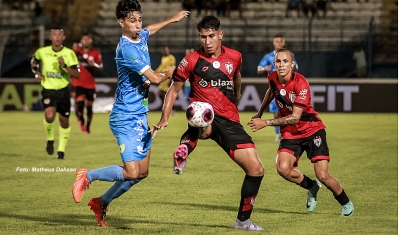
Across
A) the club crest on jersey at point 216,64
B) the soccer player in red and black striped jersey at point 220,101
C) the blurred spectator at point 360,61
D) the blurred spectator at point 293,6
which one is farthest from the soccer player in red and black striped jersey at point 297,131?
the blurred spectator at point 293,6

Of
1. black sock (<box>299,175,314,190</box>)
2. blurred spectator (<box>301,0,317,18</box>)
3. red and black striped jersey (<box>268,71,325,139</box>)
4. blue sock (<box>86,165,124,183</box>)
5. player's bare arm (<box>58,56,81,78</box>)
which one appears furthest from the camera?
blurred spectator (<box>301,0,317,18</box>)

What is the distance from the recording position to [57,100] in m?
13.7

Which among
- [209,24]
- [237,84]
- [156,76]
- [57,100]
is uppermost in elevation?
[209,24]

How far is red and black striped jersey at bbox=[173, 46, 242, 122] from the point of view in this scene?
24.7ft

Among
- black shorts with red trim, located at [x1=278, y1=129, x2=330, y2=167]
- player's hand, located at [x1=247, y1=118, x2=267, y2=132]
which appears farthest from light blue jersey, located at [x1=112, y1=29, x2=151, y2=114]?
black shorts with red trim, located at [x1=278, y1=129, x2=330, y2=167]

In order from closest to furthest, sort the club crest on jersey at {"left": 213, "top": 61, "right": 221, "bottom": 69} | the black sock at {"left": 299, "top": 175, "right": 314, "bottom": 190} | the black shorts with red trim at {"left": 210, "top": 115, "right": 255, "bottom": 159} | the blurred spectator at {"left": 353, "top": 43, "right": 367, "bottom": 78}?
the black shorts with red trim at {"left": 210, "top": 115, "right": 255, "bottom": 159} → the club crest on jersey at {"left": 213, "top": 61, "right": 221, "bottom": 69} → the black sock at {"left": 299, "top": 175, "right": 314, "bottom": 190} → the blurred spectator at {"left": 353, "top": 43, "right": 367, "bottom": 78}

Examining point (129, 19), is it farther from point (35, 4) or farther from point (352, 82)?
point (35, 4)

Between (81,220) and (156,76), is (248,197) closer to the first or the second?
(156,76)

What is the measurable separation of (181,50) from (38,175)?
1687cm

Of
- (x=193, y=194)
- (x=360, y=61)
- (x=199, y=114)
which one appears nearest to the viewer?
(x=199, y=114)

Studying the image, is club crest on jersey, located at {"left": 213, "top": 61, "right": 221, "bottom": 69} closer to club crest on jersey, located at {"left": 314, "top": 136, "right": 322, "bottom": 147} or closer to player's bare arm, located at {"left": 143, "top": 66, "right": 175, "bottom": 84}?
player's bare arm, located at {"left": 143, "top": 66, "right": 175, "bottom": 84}

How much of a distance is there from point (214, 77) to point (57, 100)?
21.7 feet

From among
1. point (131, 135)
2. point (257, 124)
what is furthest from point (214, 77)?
point (131, 135)

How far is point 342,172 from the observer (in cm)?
1181
